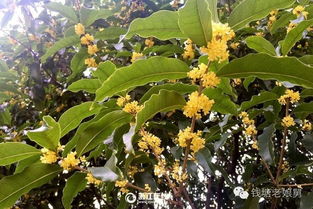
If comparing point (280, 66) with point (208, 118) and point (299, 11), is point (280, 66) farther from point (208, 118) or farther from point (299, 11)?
point (208, 118)

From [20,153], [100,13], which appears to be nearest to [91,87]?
[20,153]

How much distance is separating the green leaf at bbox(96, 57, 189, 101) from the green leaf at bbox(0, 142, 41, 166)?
328 mm

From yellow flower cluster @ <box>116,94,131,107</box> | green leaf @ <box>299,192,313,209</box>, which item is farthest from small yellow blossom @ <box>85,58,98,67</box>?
green leaf @ <box>299,192,313,209</box>

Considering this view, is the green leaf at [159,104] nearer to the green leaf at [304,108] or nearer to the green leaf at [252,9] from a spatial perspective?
the green leaf at [252,9]

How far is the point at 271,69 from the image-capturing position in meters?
1.04

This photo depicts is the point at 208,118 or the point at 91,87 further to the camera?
the point at 208,118

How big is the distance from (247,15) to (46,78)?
181 cm

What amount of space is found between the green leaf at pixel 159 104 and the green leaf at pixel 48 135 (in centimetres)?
29

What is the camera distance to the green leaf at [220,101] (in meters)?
1.32

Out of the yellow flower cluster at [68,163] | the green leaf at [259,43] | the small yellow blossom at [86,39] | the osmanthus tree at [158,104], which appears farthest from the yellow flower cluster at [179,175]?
the small yellow blossom at [86,39]

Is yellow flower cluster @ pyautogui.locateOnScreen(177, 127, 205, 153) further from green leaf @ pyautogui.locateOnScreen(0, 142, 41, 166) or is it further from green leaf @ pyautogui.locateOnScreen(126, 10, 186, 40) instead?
green leaf @ pyautogui.locateOnScreen(0, 142, 41, 166)

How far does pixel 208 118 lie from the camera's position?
2211mm

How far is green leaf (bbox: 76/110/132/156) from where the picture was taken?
127 centimetres

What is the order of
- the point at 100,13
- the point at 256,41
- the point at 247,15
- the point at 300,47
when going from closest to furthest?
the point at 247,15 → the point at 256,41 → the point at 100,13 → the point at 300,47
